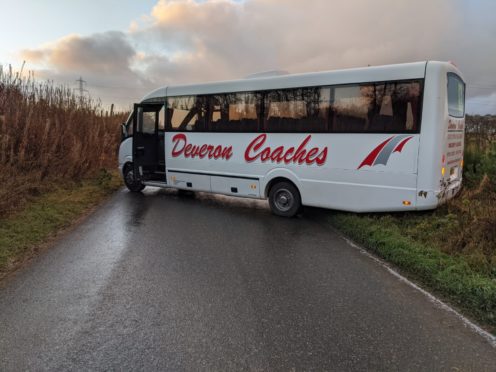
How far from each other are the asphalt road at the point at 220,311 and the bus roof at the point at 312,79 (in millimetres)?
3074

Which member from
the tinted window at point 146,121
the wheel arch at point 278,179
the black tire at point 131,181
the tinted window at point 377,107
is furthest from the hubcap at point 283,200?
the black tire at point 131,181

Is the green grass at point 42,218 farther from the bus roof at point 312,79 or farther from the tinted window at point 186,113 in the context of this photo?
the bus roof at point 312,79

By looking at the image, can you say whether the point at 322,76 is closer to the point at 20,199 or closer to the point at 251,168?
the point at 251,168

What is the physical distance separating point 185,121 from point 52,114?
16.4 ft

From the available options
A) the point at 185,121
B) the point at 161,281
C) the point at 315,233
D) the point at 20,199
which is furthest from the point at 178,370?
the point at 185,121

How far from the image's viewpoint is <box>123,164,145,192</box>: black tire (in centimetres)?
1245

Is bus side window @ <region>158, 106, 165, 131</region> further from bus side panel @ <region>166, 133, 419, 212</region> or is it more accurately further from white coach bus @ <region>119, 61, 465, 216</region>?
bus side panel @ <region>166, 133, 419, 212</region>

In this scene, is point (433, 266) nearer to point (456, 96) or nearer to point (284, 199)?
point (456, 96)

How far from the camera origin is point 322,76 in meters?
8.01

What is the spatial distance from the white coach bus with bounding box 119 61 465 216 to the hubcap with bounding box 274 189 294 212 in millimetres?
23

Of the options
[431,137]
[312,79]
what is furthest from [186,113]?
[431,137]

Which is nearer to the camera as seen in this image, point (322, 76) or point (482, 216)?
point (482, 216)

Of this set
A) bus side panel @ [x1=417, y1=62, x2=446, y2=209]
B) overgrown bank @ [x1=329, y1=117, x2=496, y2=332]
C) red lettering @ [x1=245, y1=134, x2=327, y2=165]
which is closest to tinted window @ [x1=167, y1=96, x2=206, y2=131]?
red lettering @ [x1=245, y1=134, x2=327, y2=165]

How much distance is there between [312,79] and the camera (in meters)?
8.14
